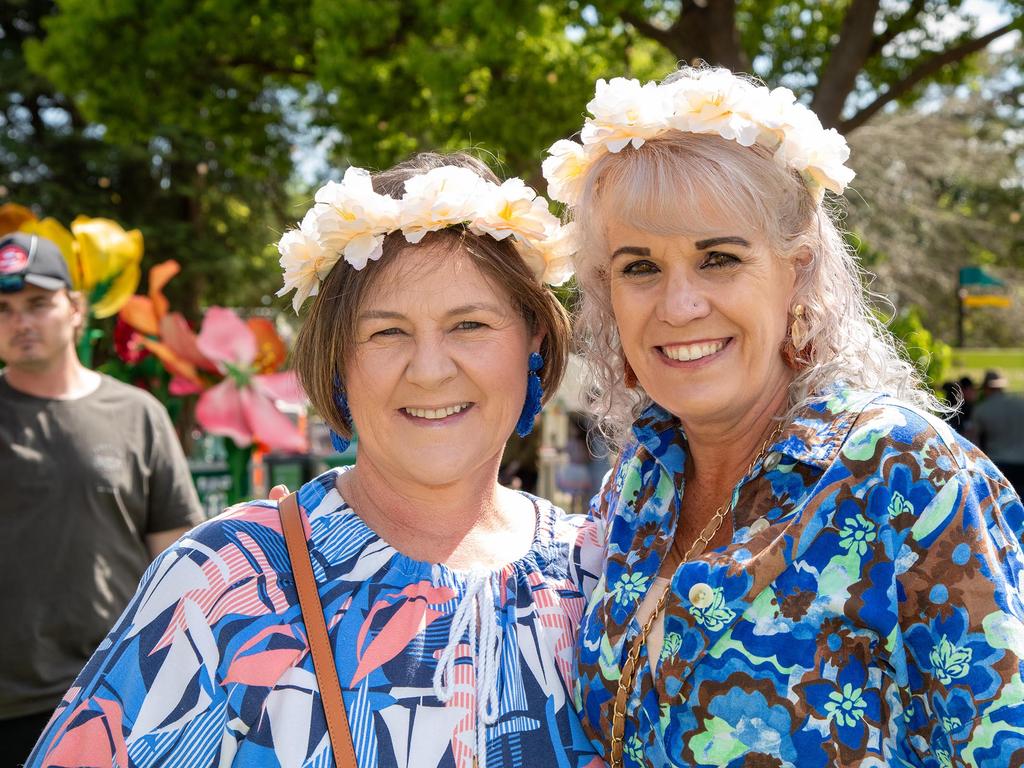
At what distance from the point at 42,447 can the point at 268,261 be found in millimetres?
12187

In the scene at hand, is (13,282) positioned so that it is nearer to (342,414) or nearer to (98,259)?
(98,259)

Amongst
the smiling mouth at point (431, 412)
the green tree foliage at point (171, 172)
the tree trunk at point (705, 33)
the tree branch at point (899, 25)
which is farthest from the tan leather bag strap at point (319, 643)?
the green tree foliage at point (171, 172)

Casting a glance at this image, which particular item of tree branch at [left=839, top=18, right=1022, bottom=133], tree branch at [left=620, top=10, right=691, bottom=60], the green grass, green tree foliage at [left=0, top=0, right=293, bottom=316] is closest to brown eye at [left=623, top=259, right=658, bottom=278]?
tree branch at [left=620, top=10, right=691, bottom=60]

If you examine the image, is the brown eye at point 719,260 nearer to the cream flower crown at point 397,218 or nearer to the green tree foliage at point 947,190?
the cream flower crown at point 397,218

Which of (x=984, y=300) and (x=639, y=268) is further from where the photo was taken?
(x=984, y=300)

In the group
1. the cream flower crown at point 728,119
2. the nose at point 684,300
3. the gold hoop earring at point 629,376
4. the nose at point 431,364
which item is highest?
the cream flower crown at point 728,119

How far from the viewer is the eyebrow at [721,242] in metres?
1.82

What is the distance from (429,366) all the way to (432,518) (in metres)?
0.32

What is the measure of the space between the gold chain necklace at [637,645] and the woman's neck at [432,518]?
0.34m

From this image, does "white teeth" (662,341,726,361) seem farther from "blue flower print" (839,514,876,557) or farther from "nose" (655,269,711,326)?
"blue flower print" (839,514,876,557)

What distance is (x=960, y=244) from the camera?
71.1 feet

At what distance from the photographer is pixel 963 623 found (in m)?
1.50

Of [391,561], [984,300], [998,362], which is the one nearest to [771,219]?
[391,561]

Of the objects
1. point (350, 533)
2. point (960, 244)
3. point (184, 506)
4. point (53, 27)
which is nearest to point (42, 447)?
point (184, 506)
